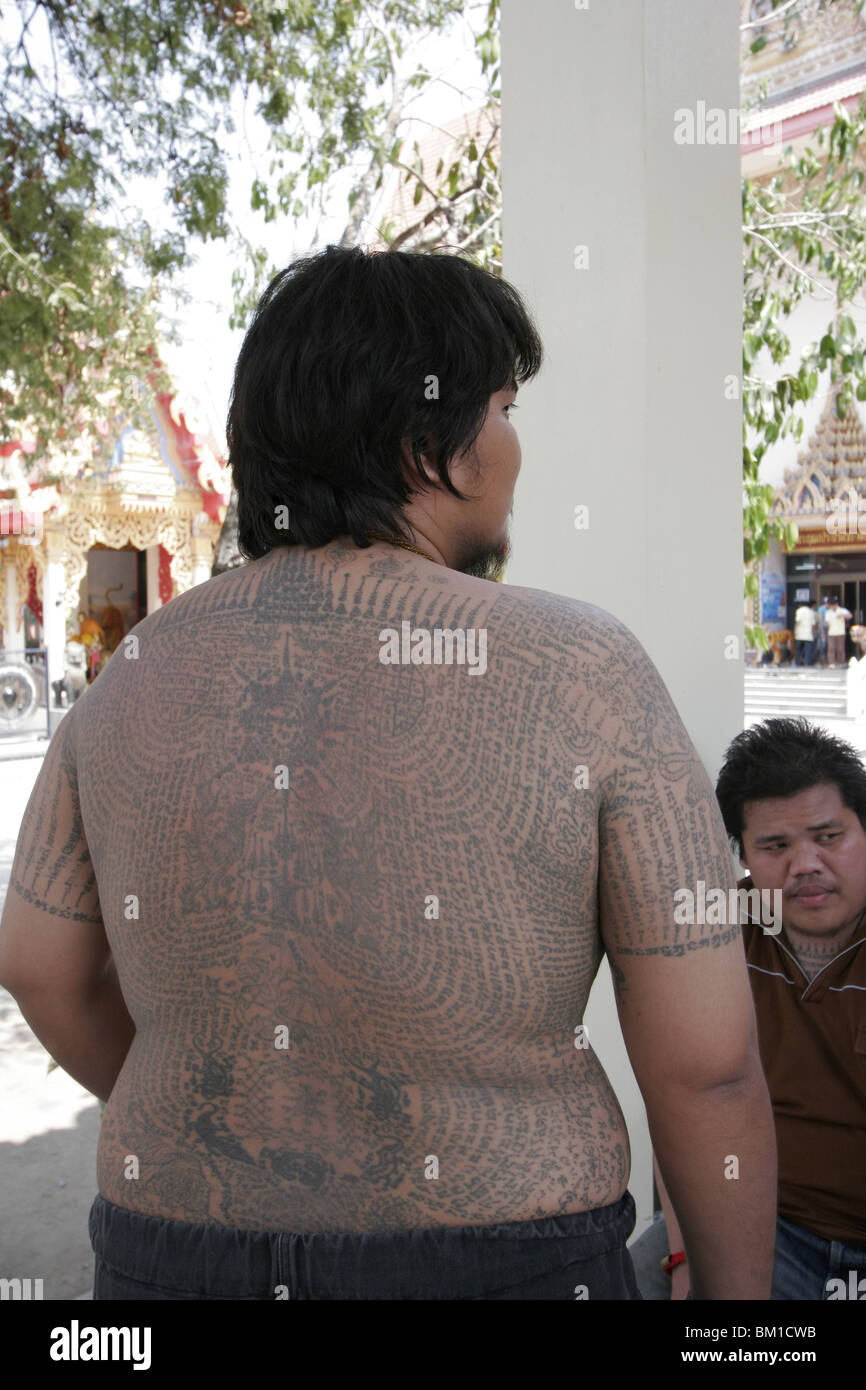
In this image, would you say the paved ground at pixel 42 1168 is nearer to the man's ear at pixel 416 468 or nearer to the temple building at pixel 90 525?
the man's ear at pixel 416 468

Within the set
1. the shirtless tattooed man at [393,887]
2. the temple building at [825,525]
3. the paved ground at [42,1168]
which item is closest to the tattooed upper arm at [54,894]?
the shirtless tattooed man at [393,887]

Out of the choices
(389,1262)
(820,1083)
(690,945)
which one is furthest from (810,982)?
(389,1262)

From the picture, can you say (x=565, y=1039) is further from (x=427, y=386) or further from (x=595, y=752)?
(x=427, y=386)

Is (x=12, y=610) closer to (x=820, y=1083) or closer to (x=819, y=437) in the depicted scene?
(x=819, y=437)

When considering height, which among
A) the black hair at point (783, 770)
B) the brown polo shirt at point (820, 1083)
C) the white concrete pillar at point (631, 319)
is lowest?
the brown polo shirt at point (820, 1083)

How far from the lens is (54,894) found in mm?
1146

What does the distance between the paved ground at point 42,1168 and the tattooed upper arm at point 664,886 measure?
241cm

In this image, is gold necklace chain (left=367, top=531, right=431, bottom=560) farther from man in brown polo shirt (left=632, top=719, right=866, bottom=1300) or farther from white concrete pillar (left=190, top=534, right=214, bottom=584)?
white concrete pillar (left=190, top=534, right=214, bottom=584)

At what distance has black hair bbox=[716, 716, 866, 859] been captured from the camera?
196 centimetres

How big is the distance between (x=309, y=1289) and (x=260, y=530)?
2.12ft

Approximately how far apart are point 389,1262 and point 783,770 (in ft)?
4.05

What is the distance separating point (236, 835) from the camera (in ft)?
3.21

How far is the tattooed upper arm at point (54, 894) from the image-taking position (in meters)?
1.14

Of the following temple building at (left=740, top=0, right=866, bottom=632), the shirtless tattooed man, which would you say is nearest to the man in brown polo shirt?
the shirtless tattooed man
